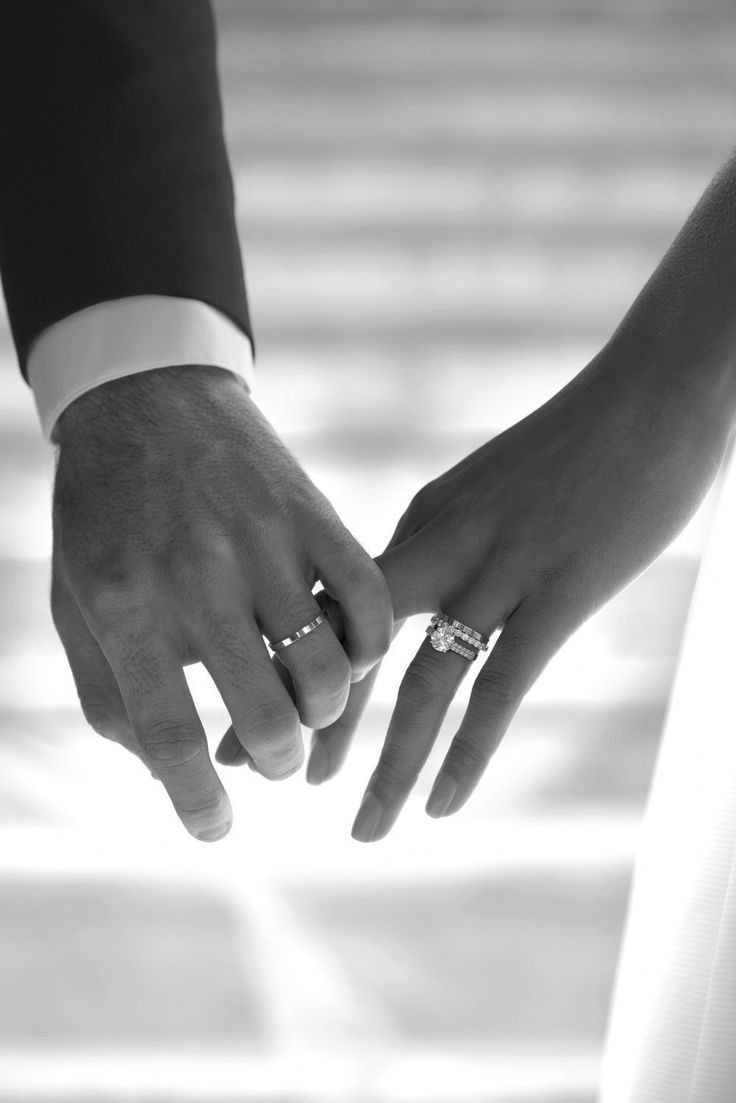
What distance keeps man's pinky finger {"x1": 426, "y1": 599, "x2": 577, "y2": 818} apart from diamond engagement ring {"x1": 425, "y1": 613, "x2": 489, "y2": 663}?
0.02 metres

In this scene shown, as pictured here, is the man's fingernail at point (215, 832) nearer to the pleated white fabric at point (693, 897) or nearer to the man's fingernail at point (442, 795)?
the man's fingernail at point (442, 795)

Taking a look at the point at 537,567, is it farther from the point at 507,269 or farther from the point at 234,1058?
the point at 507,269

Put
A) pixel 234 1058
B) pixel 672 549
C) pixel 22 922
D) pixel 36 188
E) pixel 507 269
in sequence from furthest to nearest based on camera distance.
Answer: pixel 507 269 → pixel 672 549 → pixel 22 922 → pixel 234 1058 → pixel 36 188

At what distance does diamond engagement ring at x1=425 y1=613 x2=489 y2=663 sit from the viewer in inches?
34.2

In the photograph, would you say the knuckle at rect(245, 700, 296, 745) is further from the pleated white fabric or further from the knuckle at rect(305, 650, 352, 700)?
the pleated white fabric

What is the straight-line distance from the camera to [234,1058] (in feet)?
3.66

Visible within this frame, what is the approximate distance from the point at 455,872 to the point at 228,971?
0.27 meters

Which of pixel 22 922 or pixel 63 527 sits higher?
pixel 63 527

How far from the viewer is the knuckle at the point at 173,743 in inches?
31.0

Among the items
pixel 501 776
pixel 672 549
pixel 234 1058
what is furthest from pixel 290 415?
pixel 234 1058

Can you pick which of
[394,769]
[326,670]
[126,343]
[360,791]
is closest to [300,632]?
[326,670]

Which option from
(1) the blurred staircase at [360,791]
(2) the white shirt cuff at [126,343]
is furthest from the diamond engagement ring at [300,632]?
(1) the blurred staircase at [360,791]

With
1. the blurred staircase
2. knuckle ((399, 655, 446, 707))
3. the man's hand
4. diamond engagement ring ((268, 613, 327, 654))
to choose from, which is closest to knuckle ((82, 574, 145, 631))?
the man's hand

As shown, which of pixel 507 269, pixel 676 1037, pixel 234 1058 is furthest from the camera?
pixel 507 269
